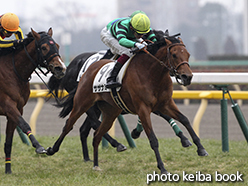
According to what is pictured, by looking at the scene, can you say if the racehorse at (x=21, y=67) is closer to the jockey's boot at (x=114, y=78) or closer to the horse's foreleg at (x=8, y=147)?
the horse's foreleg at (x=8, y=147)

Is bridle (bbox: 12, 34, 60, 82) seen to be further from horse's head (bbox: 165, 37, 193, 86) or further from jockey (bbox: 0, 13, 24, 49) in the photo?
horse's head (bbox: 165, 37, 193, 86)

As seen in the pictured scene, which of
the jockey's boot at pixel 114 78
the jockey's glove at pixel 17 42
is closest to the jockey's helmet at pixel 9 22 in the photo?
the jockey's glove at pixel 17 42

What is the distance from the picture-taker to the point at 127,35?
5207mm

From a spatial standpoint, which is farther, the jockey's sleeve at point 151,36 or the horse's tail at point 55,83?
the horse's tail at point 55,83

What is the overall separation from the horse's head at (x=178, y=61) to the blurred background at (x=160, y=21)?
3440cm

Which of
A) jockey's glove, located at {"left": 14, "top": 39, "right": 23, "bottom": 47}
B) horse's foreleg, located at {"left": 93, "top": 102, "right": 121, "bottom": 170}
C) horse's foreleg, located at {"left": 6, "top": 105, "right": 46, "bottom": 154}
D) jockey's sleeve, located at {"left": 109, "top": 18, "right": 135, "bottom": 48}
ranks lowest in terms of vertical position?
horse's foreleg, located at {"left": 93, "top": 102, "right": 121, "bottom": 170}

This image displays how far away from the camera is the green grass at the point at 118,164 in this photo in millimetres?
4715

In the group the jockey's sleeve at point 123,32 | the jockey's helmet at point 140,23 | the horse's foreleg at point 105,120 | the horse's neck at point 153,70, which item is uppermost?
the jockey's helmet at point 140,23

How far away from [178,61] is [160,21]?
7089cm

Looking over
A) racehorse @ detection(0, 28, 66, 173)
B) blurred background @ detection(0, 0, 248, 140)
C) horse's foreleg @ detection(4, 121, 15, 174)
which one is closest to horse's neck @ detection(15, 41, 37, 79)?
racehorse @ detection(0, 28, 66, 173)

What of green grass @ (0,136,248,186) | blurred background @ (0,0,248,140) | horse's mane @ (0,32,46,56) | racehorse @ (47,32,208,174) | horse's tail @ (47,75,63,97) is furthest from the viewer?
blurred background @ (0,0,248,140)

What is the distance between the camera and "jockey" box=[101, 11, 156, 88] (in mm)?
4922

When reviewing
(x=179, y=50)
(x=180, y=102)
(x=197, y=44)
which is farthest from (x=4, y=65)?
(x=197, y=44)

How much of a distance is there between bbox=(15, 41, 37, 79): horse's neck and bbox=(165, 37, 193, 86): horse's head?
1.53 metres
